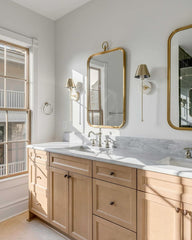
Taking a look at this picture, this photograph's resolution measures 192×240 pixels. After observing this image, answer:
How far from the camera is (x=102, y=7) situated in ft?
8.28

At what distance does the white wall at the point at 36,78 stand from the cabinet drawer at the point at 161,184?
1.88 metres

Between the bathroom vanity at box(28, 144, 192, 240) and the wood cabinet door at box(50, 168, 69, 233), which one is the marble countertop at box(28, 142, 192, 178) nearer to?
the bathroom vanity at box(28, 144, 192, 240)

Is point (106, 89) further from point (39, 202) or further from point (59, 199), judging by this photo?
point (39, 202)

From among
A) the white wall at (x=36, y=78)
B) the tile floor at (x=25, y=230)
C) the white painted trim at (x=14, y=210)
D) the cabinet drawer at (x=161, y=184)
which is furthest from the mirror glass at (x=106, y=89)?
the white painted trim at (x=14, y=210)

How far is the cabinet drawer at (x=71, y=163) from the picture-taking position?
1889 mm

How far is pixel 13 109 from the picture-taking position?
274 centimetres

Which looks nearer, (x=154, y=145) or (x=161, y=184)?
(x=161, y=184)

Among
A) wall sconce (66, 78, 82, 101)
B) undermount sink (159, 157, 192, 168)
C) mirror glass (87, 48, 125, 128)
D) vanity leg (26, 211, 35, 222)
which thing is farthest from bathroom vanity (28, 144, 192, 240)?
wall sconce (66, 78, 82, 101)

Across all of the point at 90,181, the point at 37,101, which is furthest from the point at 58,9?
the point at 90,181

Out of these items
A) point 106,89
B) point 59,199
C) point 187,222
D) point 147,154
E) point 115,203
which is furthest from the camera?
point 106,89

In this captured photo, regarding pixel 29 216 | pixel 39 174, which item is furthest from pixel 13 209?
pixel 39 174

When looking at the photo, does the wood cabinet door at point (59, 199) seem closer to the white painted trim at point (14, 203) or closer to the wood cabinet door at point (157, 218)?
the white painted trim at point (14, 203)

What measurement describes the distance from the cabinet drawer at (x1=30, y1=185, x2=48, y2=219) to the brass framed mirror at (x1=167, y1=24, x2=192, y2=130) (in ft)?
5.43

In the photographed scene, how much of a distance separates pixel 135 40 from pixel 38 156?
5.80 feet
